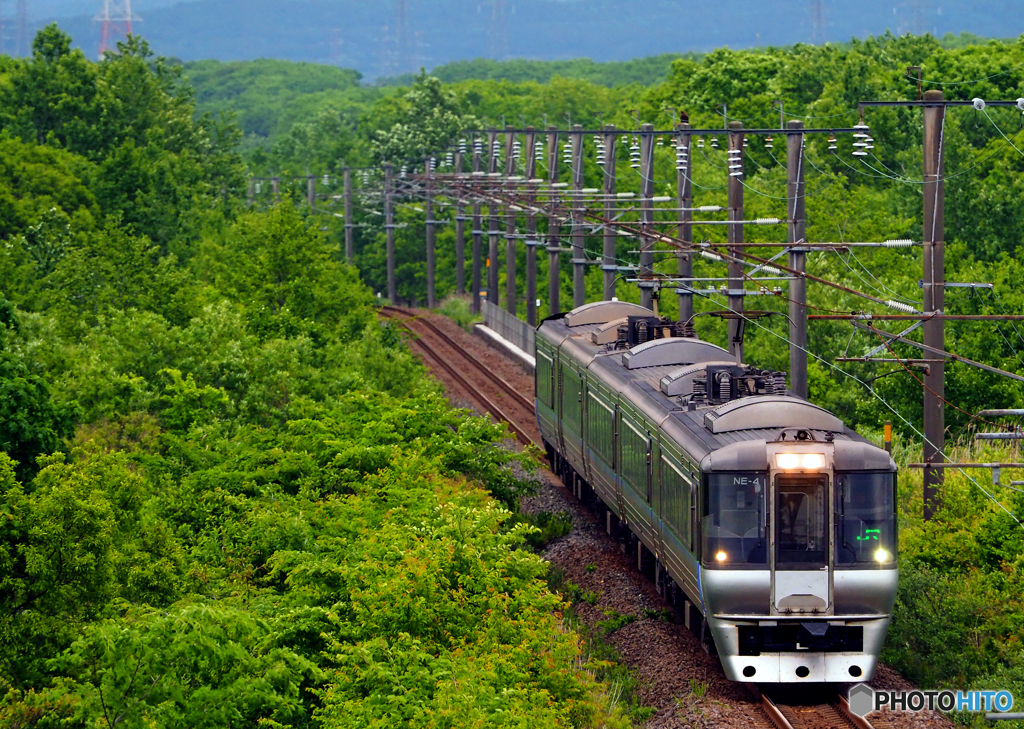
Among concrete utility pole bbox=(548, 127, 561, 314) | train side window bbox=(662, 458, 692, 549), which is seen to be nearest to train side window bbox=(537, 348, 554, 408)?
concrete utility pole bbox=(548, 127, 561, 314)

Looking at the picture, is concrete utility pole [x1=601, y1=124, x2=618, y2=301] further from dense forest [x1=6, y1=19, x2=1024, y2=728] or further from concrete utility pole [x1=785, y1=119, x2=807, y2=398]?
concrete utility pole [x1=785, y1=119, x2=807, y2=398]

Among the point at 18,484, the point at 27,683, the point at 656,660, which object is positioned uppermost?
the point at 18,484

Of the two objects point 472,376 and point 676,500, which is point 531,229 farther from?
point 676,500

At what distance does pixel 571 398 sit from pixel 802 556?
1177 cm

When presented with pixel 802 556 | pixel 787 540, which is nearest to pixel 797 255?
pixel 787 540

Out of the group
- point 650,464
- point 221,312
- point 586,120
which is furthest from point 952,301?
point 586,120

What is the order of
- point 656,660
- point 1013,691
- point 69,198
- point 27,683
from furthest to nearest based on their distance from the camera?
point 69,198 → point 656,660 → point 1013,691 → point 27,683

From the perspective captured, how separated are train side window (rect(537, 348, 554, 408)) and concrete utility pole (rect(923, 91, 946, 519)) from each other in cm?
992

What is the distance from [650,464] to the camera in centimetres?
2144

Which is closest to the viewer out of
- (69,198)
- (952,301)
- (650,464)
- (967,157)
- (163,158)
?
(650,464)

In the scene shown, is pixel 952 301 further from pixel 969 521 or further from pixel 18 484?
pixel 18 484

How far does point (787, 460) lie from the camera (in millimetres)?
17531

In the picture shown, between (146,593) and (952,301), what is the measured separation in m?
21.0

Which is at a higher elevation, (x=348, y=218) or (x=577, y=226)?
(x=577, y=226)
